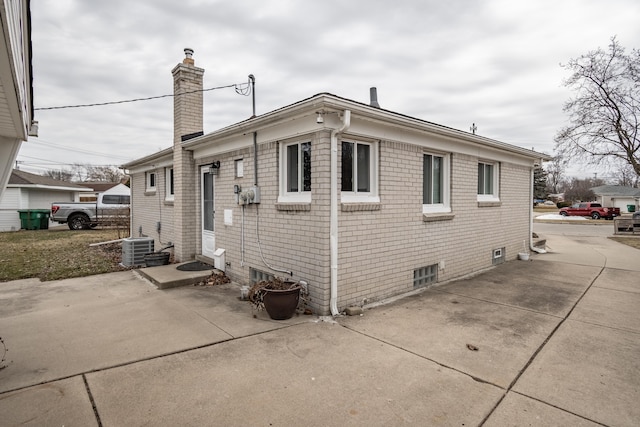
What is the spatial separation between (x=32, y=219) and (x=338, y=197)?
22009 millimetres

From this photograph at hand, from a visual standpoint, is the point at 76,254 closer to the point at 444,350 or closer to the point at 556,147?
the point at 444,350

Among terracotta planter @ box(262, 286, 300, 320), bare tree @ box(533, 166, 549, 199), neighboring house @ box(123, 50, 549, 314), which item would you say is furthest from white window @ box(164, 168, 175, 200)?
bare tree @ box(533, 166, 549, 199)

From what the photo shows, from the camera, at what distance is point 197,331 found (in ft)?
14.1

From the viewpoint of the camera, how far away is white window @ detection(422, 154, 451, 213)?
21.8ft

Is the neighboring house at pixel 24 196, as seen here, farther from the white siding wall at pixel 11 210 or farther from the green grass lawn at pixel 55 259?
the green grass lawn at pixel 55 259

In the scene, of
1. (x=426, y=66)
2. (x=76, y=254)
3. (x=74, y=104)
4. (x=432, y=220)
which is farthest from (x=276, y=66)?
(x=76, y=254)

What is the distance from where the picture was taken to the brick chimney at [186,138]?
799cm

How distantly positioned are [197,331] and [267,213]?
2275mm

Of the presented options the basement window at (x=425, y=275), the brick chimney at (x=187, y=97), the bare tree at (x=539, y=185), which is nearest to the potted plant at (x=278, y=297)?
the basement window at (x=425, y=275)

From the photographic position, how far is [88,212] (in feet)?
62.8

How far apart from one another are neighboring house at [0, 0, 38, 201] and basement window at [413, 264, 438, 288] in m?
5.82

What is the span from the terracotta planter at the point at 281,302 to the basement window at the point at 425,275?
8.58 ft

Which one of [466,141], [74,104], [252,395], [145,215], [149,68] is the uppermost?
[149,68]

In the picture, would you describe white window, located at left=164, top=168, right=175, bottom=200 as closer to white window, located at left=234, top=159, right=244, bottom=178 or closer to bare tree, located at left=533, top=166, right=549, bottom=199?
white window, located at left=234, top=159, right=244, bottom=178
